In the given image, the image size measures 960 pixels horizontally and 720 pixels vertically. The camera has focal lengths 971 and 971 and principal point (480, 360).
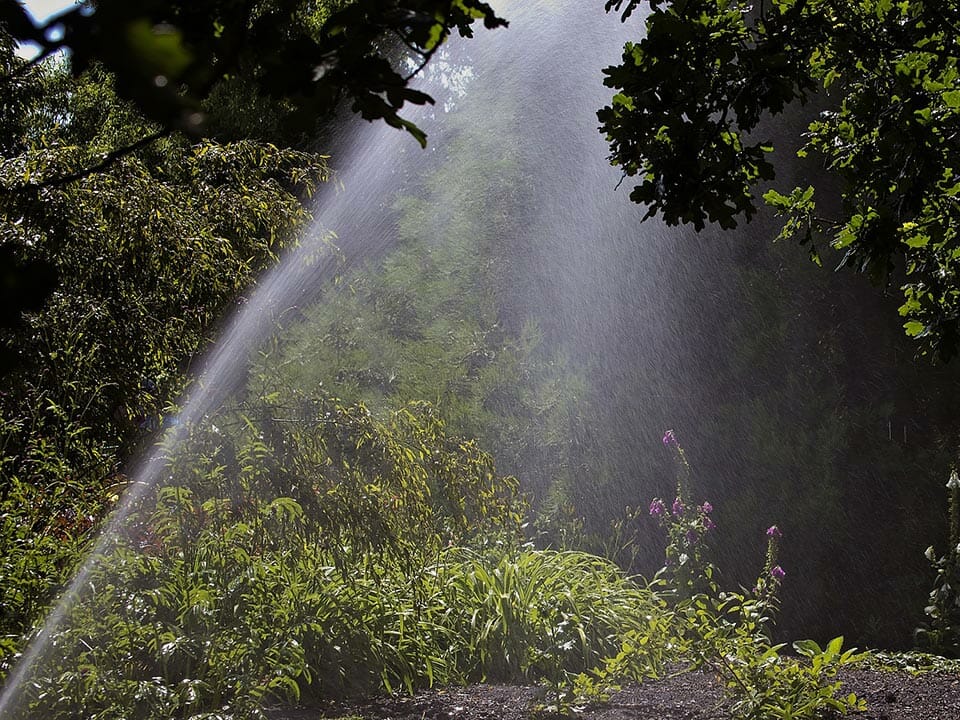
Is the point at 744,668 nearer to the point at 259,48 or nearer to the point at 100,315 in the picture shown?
the point at 100,315

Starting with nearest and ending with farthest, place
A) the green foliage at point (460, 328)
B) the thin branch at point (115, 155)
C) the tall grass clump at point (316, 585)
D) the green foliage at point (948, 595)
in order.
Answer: the thin branch at point (115, 155) < the tall grass clump at point (316, 585) < the green foliage at point (948, 595) < the green foliage at point (460, 328)

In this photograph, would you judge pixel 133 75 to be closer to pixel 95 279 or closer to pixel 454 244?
pixel 95 279

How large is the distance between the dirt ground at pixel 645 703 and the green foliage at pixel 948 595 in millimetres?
792

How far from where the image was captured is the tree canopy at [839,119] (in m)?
1.90

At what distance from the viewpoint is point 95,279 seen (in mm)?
4109

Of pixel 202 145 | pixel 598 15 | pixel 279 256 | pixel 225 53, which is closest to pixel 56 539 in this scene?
pixel 279 256

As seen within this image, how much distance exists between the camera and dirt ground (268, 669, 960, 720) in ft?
10.4

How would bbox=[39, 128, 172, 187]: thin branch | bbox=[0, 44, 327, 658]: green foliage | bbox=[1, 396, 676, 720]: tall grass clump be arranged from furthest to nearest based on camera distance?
bbox=[0, 44, 327, 658]: green foliage → bbox=[1, 396, 676, 720]: tall grass clump → bbox=[39, 128, 172, 187]: thin branch

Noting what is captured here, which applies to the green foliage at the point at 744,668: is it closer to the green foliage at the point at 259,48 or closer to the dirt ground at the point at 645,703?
the dirt ground at the point at 645,703

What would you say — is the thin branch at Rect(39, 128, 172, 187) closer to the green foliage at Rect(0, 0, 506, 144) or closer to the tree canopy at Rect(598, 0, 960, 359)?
the green foliage at Rect(0, 0, 506, 144)

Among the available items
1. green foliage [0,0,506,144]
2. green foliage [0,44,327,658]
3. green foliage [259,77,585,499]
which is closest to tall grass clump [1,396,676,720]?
green foliage [0,44,327,658]

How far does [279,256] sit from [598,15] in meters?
4.62

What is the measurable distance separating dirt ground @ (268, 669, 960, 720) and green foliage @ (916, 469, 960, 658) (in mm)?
792

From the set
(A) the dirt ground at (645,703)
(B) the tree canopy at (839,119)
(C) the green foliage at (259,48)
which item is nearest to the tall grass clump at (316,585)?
(A) the dirt ground at (645,703)
